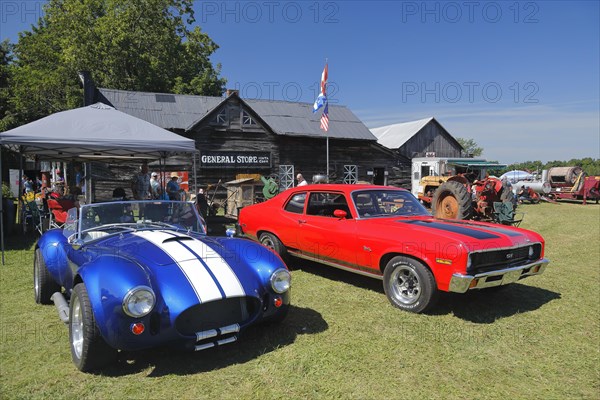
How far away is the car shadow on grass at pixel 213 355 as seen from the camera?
3306 millimetres

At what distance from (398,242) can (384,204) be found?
115 cm

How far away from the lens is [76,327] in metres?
3.47

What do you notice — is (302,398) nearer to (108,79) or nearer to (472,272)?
(472,272)

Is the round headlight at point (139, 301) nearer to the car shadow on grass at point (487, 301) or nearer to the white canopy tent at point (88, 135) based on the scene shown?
the car shadow on grass at point (487, 301)

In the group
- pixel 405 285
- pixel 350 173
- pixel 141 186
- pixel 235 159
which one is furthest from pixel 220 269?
pixel 350 173

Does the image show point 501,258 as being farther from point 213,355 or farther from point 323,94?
point 323,94

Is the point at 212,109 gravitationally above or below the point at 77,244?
above

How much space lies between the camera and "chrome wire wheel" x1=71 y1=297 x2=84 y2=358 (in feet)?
11.0

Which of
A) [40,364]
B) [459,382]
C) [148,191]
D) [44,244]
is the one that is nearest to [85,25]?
[148,191]

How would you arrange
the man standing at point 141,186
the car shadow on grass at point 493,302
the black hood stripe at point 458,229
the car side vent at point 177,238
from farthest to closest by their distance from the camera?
the man standing at point 141,186, the car shadow on grass at point 493,302, the black hood stripe at point 458,229, the car side vent at point 177,238

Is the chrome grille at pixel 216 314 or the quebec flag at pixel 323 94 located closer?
the chrome grille at pixel 216 314

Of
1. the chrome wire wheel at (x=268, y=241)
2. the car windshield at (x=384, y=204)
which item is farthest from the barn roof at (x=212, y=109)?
the car windshield at (x=384, y=204)

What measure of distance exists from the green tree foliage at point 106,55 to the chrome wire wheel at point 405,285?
1088 inches

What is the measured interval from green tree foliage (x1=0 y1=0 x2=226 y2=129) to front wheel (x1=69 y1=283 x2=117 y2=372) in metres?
27.2
